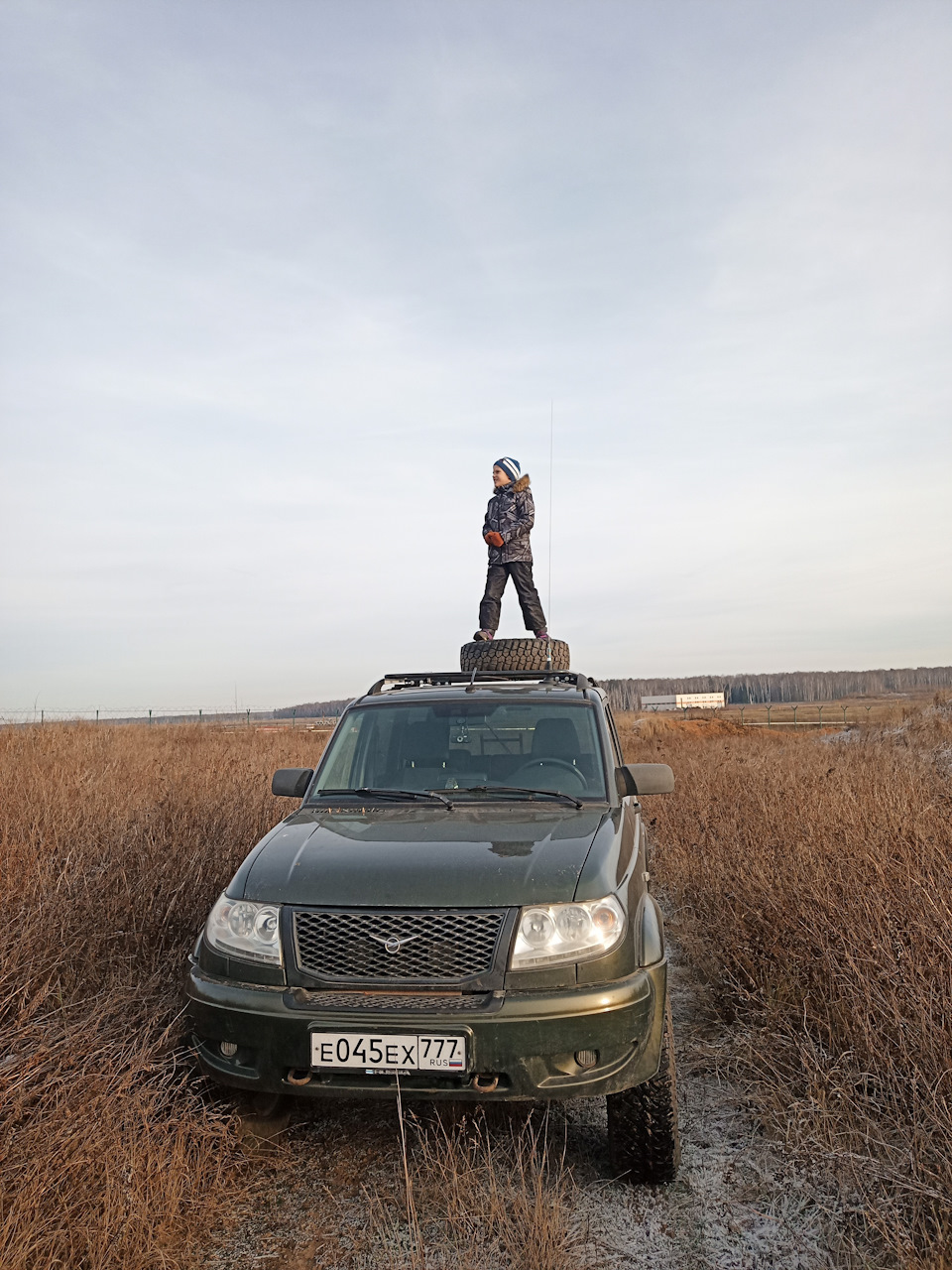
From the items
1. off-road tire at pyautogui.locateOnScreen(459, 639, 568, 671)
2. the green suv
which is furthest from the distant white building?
the green suv

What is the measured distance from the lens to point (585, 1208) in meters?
3.09

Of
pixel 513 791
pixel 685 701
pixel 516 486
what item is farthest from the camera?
pixel 685 701

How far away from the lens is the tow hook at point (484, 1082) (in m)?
2.95

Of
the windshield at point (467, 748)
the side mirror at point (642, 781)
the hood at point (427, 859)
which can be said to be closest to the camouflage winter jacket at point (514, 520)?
the windshield at point (467, 748)

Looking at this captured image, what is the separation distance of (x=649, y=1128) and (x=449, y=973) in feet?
2.97

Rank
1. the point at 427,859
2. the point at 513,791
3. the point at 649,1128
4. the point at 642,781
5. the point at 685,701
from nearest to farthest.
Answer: the point at 649,1128
the point at 427,859
the point at 513,791
the point at 642,781
the point at 685,701

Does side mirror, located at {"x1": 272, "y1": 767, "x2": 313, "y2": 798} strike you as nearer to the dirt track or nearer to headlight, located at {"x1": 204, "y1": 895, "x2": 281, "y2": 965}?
headlight, located at {"x1": 204, "y1": 895, "x2": 281, "y2": 965}

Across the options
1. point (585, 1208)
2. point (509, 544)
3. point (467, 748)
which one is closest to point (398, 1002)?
point (585, 1208)

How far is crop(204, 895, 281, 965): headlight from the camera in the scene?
10.5ft

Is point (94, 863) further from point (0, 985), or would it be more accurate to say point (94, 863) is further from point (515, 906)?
point (515, 906)

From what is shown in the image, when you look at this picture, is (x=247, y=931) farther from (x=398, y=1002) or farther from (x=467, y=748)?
(x=467, y=748)

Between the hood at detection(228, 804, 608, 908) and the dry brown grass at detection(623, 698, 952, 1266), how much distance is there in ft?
4.23

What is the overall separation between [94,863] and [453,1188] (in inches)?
147

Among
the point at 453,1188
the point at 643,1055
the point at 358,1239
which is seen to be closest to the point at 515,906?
the point at 643,1055
